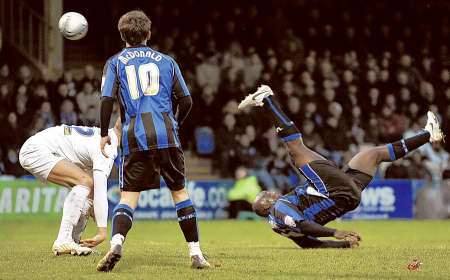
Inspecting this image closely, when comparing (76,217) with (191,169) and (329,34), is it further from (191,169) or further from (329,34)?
(329,34)

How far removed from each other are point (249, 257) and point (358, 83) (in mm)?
13789

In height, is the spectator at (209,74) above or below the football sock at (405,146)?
above

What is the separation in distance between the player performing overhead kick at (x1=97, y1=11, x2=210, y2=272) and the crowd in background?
11201mm

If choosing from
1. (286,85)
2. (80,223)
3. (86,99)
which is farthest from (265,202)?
(286,85)

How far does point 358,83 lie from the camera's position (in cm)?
2320

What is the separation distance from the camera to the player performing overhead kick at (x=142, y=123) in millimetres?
8461

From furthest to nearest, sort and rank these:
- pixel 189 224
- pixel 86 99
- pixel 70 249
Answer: pixel 86 99 → pixel 70 249 → pixel 189 224

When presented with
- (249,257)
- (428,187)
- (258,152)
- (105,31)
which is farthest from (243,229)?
(105,31)

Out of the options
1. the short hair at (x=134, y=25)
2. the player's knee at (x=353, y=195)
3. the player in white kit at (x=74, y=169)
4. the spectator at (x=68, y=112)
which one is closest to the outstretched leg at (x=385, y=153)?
the player's knee at (x=353, y=195)

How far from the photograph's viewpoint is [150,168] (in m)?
8.52

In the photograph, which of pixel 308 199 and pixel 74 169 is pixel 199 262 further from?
pixel 308 199

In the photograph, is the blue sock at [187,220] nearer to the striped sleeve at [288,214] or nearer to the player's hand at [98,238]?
the player's hand at [98,238]

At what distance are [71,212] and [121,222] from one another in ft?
5.51

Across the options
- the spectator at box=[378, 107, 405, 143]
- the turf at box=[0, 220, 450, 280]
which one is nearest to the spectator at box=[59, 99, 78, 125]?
the turf at box=[0, 220, 450, 280]
